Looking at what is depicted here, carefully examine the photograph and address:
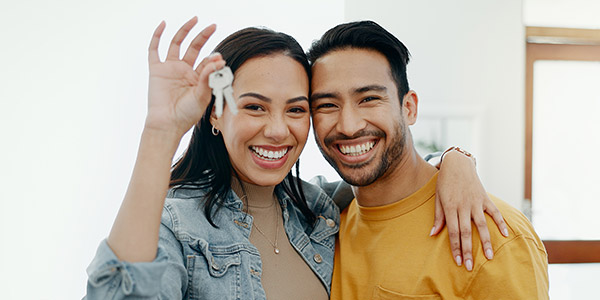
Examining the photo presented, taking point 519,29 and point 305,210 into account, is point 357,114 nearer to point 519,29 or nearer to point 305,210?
point 305,210

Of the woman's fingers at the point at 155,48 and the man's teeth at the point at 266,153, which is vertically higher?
the woman's fingers at the point at 155,48

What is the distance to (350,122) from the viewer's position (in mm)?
1269

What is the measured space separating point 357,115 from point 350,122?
4 centimetres

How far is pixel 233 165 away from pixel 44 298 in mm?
1830

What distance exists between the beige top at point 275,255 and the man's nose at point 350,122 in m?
0.25

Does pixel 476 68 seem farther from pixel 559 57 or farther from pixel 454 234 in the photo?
pixel 454 234

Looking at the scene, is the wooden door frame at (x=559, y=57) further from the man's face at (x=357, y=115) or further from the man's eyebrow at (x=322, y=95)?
the man's eyebrow at (x=322, y=95)

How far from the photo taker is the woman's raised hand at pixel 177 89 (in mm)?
927

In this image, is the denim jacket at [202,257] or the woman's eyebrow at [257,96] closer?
A: the denim jacket at [202,257]

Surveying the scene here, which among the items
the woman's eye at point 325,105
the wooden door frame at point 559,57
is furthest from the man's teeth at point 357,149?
the wooden door frame at point 559,57

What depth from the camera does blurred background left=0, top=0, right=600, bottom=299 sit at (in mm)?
2553

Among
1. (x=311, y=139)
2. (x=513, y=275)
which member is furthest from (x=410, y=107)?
(x=311, y=139)

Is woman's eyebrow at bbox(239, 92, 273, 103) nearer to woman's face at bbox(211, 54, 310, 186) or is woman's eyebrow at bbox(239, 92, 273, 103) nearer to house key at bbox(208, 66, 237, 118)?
woman's face at bbox(211, 54, 310, 186)

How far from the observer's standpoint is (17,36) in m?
2.54
